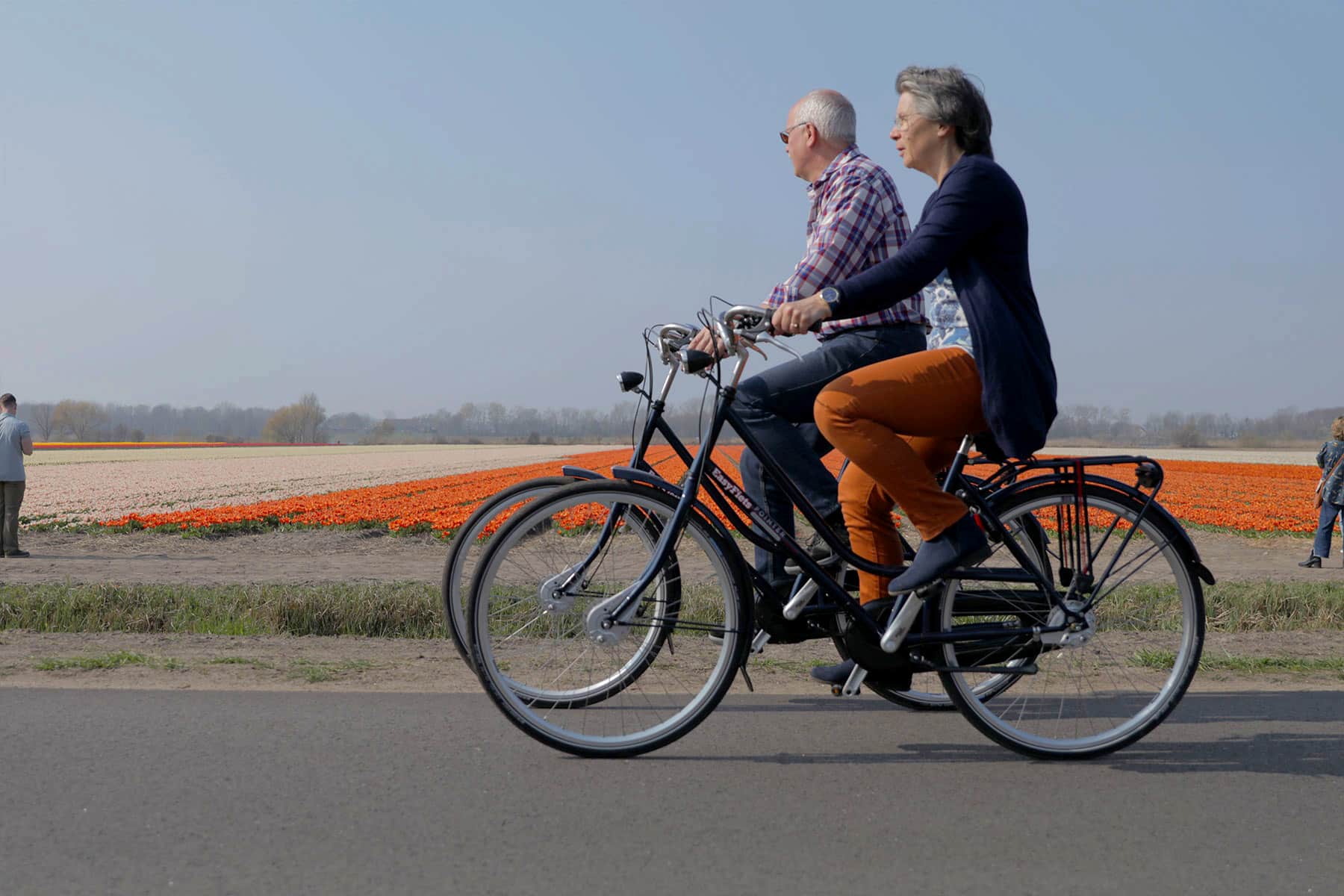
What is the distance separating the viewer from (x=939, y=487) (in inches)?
142

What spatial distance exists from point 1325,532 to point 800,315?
11985mm

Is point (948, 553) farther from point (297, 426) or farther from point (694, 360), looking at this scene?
point (297, 426)

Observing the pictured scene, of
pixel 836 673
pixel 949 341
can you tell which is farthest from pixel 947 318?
pixel 836 673

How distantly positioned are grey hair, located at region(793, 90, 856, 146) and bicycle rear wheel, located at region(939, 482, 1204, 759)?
148cm

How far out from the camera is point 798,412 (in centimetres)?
396

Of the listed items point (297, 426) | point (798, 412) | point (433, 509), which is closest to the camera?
point (798, 412)

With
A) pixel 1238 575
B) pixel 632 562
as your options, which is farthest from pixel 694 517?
pixel 1238 575

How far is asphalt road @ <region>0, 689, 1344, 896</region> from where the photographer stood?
259 cm

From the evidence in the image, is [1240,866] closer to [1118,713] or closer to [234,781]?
[1118,713]

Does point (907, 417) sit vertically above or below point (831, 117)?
below

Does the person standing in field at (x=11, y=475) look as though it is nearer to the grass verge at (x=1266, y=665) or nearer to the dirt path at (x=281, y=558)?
the dirt path at (x=281, y=558)

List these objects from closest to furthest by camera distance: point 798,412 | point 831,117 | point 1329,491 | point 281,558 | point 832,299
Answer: point 832,299
point 798,412
point 831,117
point 1329,491
point 281,558

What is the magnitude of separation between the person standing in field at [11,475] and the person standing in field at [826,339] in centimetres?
1212

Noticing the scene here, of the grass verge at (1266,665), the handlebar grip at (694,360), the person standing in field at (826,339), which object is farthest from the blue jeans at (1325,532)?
the handlebar grip at (694,360)
